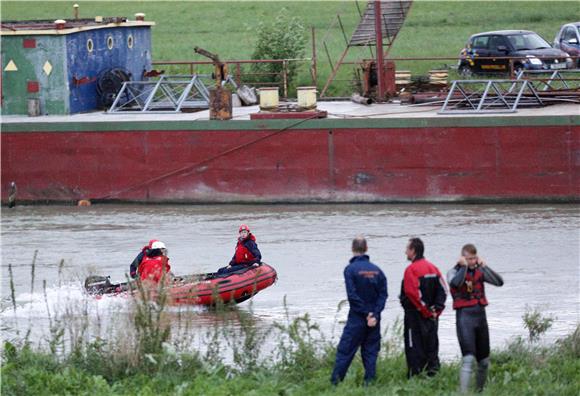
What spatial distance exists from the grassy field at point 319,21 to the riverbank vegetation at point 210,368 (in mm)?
25197

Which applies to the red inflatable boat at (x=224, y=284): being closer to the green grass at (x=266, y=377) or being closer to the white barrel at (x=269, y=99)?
the green grass at (x=266, y=377)

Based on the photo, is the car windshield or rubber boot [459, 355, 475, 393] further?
the car windshield

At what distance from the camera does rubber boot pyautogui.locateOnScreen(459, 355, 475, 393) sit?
35.3ft

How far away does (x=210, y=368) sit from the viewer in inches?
459

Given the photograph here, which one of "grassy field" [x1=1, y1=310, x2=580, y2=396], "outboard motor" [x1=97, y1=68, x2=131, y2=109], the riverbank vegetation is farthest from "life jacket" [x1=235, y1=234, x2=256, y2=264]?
"outboard motor" [x1=97, y1=68, x2=131, y2=109]

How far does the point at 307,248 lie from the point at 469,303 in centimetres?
1214

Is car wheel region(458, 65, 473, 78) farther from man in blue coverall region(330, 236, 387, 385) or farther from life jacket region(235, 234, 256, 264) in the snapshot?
man in blue coverall region(330, 236, 387, 385)

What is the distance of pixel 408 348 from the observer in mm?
11367

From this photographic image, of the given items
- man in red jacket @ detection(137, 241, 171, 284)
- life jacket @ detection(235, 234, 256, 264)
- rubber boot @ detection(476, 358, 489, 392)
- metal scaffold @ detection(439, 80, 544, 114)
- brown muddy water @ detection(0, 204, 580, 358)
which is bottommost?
brown muddy water @ detection(0, 204, 580, 358)

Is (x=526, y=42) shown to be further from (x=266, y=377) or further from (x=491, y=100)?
(x=266, y=377)

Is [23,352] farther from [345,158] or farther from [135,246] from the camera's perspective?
[345,158]

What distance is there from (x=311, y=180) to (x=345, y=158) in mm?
928

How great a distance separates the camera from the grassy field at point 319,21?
145ft

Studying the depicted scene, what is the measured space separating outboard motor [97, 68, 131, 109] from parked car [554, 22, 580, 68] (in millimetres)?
12878
